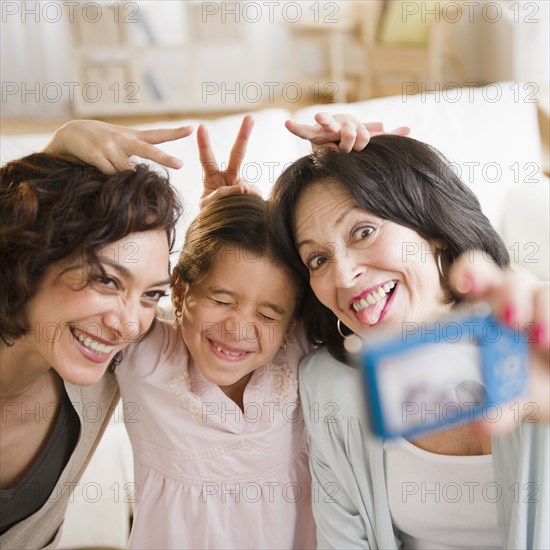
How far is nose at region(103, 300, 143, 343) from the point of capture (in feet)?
3.90

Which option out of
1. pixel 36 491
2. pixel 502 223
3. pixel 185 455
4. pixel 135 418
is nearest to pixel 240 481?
pixel 185 455

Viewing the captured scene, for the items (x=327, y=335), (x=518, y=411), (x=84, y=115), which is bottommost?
(x=84, y=115)

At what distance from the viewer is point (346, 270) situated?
1.20m

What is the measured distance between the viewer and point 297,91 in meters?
5.69

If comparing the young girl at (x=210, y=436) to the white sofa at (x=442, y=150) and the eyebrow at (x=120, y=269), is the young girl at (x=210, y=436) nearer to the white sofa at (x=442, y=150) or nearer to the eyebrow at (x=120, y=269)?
the eyebrow at (x=120, y=269)

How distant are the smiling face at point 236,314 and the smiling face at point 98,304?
11 cm

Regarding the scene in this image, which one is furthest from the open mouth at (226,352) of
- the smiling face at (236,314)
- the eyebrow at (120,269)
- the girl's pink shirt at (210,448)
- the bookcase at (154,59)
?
the bookcase at (154,59)

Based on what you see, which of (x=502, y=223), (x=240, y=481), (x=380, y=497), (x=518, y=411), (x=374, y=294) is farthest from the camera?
(x=502, y=223)

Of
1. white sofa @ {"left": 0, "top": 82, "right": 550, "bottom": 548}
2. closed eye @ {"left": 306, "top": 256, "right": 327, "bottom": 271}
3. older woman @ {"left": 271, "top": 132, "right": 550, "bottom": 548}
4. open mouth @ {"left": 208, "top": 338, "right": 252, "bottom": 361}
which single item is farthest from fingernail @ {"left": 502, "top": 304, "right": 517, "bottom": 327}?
white sofa @ {"left": 0, "top": 82, "right": 550, "bottom": 548}

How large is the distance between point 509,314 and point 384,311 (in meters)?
0.45

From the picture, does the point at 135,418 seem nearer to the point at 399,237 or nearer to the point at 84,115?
the point at 399,237

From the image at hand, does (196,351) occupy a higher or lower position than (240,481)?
higher

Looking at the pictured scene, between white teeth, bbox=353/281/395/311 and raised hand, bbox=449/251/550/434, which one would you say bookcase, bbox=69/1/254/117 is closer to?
white teeth, bbox=353/281/395/311

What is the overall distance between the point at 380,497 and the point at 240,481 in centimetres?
27
